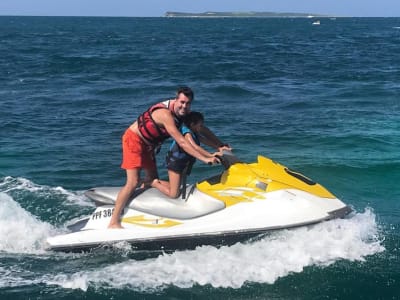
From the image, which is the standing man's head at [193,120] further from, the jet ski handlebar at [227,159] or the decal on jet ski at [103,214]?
the decal on jet ski at [103,214]

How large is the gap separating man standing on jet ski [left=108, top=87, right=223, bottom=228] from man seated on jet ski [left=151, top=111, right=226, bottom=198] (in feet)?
0.30

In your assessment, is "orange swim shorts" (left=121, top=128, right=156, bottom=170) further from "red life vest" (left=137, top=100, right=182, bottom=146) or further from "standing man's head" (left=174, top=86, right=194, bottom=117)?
"standing man's head" (left=174, top=86, right=194, bottom=117)

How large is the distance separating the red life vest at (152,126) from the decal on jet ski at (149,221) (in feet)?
2.65

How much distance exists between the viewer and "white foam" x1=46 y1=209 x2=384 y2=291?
5867 millimetres

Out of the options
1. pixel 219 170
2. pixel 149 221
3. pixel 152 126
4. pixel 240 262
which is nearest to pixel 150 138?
pixel 152 126

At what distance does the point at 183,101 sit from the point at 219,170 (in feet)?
14.8

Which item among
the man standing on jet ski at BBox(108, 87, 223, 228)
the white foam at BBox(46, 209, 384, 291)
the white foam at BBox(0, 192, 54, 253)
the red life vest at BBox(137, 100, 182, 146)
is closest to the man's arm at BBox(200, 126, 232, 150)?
the man standing on jet ski at BBox(108, 87, 223, 228)

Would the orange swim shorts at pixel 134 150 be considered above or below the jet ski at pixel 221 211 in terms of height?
above

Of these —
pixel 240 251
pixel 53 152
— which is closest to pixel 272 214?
pixel 240 251

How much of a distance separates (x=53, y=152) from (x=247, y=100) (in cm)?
841

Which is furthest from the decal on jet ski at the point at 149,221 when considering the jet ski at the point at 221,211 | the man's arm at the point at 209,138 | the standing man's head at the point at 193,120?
the standing man's head at the point at 193,120

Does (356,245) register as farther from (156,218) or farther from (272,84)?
(272,84)

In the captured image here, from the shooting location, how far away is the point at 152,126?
6027 mm

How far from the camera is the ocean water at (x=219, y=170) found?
5871 millimetres
